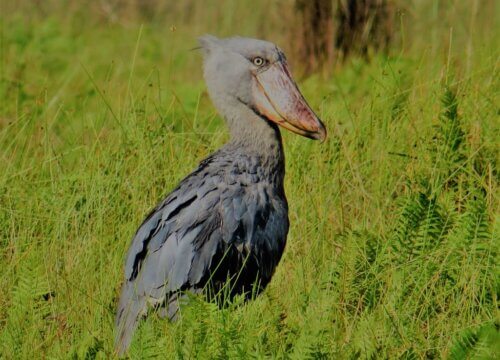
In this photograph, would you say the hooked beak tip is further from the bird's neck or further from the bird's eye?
the bird's eye

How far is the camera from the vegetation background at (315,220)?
389cm

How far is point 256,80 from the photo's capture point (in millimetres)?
5047

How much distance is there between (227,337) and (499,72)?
2.58 meters

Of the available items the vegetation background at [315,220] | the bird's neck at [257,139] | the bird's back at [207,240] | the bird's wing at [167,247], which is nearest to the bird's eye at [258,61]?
the bird's neck at [257,139]

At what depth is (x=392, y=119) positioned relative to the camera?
567 centimetres

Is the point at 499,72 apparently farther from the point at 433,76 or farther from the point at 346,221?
the point at 346,221

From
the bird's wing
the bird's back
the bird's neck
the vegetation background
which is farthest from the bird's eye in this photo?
the bird's wing

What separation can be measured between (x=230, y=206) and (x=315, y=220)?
72 cm

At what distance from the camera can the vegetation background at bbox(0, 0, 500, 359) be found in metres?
3.89

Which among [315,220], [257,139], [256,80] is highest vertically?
[256,80]

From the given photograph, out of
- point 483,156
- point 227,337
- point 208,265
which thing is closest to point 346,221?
point 483,156

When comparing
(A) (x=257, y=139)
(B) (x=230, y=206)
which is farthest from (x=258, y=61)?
(B) (x=230, y=206)

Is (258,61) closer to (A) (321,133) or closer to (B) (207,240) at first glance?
(A) (321,133)

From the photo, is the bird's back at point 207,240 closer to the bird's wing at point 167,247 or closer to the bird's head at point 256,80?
the bird's wing at point 167,247
